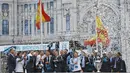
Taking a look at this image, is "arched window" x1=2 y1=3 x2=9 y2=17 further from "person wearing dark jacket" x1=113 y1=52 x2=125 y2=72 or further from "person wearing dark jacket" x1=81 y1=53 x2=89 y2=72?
"person wearing dark jacket" x1=113 y1=52 x2=125 y2=72

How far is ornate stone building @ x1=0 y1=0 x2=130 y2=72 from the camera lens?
214 ft

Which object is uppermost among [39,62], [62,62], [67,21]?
[67,21]

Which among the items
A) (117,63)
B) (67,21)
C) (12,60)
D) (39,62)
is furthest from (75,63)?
(67,21)

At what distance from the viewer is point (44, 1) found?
72.8m

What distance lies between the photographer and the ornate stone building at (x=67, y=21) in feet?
214

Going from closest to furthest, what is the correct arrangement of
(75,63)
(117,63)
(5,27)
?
1. (117,63)
2. (75,63)
3. (5,27)

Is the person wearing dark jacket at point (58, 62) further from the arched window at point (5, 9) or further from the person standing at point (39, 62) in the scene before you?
the arched window at point (5, 9)

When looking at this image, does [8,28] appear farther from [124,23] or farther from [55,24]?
[124,23]

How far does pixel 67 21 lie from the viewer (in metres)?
69.6

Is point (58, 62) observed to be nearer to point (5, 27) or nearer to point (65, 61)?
point (65, 61)

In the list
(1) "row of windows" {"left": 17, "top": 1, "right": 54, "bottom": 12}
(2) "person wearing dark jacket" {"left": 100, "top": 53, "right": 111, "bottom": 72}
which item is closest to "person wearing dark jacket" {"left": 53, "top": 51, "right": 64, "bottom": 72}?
(2) "person wearing dark jacket" {"left": 100, "top": 53, "right": 111, "bottom": 72}

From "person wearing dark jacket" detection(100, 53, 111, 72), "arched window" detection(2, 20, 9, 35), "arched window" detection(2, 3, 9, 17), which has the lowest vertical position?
"person wearing dark jacket" detection(100, 53, 111, 72)

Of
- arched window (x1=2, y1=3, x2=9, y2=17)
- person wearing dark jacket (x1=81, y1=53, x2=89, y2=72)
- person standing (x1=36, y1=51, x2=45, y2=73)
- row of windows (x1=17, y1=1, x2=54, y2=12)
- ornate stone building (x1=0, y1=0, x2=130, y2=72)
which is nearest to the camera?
person wearing dark jacket (x1=81, y1=53, x2=89, y2=72)

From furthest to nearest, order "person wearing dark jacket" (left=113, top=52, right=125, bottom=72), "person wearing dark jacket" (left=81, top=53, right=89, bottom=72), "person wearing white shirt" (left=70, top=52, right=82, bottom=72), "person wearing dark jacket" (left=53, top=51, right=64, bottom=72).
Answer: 1. "person wearing dark jacket" (left=81, top=53, right=89, bottom=72)
2. "person wearing dark jacket" (left=53, top=51, right=64, bottom=72)
3. "person wearing white shirt" (left=70, top=52, right=82, bottom=72)
4. "person wearing dark jacket" (left=113, top=52, right=125, bottom=72)
